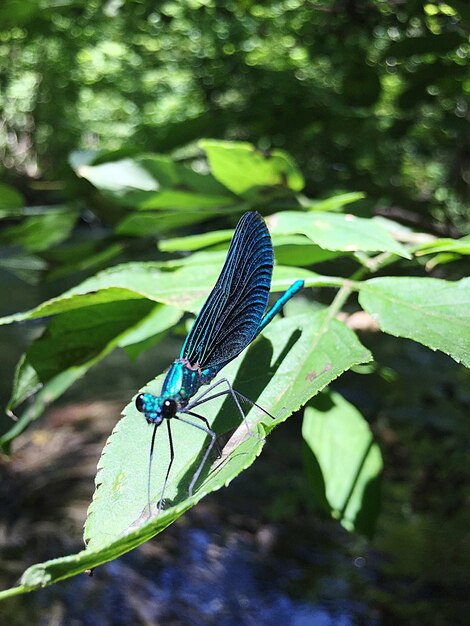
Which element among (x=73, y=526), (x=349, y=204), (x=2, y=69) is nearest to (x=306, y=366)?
(x=349, y=204)

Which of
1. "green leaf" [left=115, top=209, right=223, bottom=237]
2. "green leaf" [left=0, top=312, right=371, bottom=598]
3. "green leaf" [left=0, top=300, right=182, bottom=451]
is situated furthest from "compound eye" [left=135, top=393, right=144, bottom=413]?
"green leaf" [left=115, top=209, right=223, bottom=237]

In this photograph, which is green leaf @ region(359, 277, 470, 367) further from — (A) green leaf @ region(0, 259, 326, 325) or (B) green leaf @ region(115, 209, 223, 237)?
(B) green leaf @ region(115, 209, 223, 237)

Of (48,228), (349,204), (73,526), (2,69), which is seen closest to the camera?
(349,204)

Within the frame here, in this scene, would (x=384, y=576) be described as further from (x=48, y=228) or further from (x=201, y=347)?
(x=201, y=347)

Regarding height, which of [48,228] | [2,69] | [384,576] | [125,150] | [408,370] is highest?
[125,150]

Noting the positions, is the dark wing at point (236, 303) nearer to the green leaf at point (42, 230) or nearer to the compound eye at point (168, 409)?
the compound eye at point (168, 409)

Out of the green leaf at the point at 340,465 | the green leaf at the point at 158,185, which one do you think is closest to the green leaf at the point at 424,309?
the green leaf at the point at 340,465

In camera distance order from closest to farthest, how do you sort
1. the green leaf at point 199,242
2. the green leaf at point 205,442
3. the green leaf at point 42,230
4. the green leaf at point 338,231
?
1. the green leaf at point 205,442
2. the green leaf at point 338,231
3. the green leaf at point 199,242
4. the green leaf at point 42,230

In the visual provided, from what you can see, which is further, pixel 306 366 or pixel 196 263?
pixel 196 263
